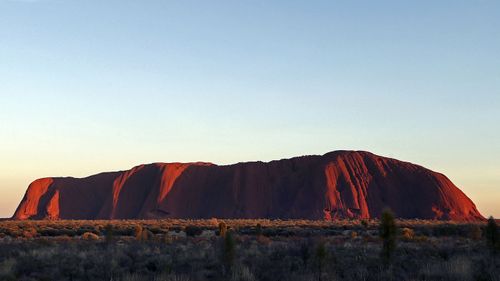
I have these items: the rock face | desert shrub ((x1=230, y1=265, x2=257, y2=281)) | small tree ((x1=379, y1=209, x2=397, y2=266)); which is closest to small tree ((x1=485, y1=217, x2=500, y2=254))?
small tree ((x1=379, y1=209, x2=397, y2=266))

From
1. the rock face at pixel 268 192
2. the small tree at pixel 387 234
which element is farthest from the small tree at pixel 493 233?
the rock face at pixel 268 192

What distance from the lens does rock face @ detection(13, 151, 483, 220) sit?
83.2 m

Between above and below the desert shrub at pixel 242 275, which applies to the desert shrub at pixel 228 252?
above

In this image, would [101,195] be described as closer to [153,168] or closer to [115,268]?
[153,168]

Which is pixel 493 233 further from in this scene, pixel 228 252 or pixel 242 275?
pixel 242 275

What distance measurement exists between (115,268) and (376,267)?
7212mm

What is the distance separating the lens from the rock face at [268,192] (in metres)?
83.2

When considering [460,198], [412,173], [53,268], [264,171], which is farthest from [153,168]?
[53,268]

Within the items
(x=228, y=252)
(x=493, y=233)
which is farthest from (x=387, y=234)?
(x=493, y=233)

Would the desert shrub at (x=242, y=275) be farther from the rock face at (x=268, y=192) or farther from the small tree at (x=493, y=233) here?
the rock face at (x=268, y=192)

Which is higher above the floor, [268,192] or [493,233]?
[268,192]

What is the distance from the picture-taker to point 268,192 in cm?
9044

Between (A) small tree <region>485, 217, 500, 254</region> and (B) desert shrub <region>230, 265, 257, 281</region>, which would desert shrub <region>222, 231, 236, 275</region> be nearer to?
(B) desert shrub <region>230, 265, 257, 281</region>

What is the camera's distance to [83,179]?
4240 inches
